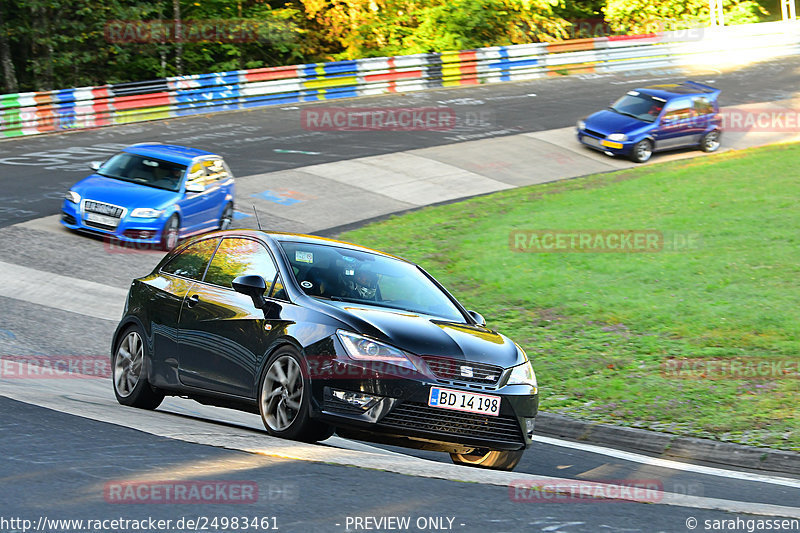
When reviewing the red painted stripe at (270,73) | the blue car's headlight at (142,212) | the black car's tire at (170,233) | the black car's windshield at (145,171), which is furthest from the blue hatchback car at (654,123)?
the blue car's headlight at (142,212)

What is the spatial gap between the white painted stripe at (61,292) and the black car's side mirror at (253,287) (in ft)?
22.9

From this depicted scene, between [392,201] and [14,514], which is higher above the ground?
[14,514]

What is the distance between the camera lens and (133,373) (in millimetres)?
8820

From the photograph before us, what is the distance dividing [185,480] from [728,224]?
49.7ft

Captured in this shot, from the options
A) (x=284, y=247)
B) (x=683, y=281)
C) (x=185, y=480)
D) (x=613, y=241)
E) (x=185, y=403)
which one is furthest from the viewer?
(x=613, y=241)

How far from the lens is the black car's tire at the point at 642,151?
27.9 m

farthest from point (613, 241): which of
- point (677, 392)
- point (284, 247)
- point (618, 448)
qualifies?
point (284, 247)

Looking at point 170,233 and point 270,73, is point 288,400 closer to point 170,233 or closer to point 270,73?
point 170,233

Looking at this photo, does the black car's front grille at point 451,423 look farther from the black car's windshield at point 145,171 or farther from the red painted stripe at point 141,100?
the red painted stripe at point 141,100

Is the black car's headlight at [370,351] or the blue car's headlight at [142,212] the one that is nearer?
the black car's headlight at [370,351]

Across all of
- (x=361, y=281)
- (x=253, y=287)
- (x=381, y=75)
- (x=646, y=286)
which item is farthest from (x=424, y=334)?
(x=381, y=75)

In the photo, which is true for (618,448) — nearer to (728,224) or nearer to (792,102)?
(728,224)

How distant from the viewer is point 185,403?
32.8ft

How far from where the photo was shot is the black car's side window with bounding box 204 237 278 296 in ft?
26.0
